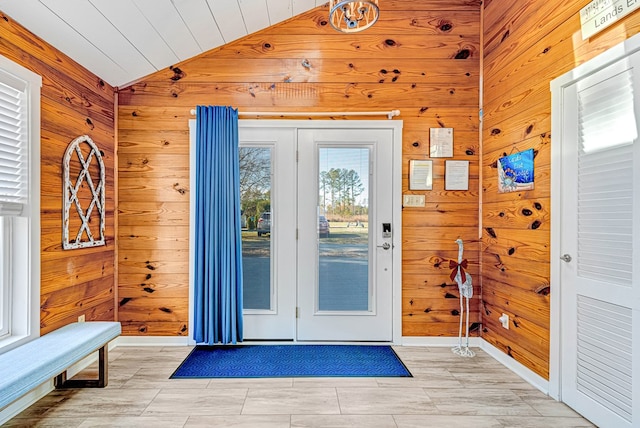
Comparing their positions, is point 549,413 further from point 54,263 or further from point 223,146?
point 54,263

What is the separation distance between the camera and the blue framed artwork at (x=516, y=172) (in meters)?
2.67

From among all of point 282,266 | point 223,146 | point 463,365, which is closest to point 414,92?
point 223,146

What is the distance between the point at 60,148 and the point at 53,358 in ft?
4.71

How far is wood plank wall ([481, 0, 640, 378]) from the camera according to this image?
242 cm

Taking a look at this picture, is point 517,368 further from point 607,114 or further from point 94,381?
point 94,381

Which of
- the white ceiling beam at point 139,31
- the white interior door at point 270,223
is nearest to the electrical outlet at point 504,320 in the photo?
the white interior door at point 270,223

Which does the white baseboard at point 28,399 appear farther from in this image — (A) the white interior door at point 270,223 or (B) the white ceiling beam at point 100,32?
(B) the white ceiling beam at point 100,32

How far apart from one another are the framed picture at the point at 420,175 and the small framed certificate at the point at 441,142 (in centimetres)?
14

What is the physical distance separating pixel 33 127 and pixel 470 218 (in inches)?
135

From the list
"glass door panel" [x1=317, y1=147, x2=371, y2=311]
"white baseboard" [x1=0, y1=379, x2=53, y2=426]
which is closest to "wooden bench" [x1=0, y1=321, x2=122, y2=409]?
"white baseboard" [x1=0, y1=379, x2=53, y2=426]

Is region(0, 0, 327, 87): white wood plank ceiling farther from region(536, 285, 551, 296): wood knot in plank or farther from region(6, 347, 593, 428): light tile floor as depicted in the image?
region(536, 285, 551, 296): wood knot in plank

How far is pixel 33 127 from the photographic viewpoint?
2.31 m

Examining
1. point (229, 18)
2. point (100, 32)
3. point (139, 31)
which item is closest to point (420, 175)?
point (229, 18)

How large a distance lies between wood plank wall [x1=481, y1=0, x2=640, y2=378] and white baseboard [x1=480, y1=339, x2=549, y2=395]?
45 millimetres
